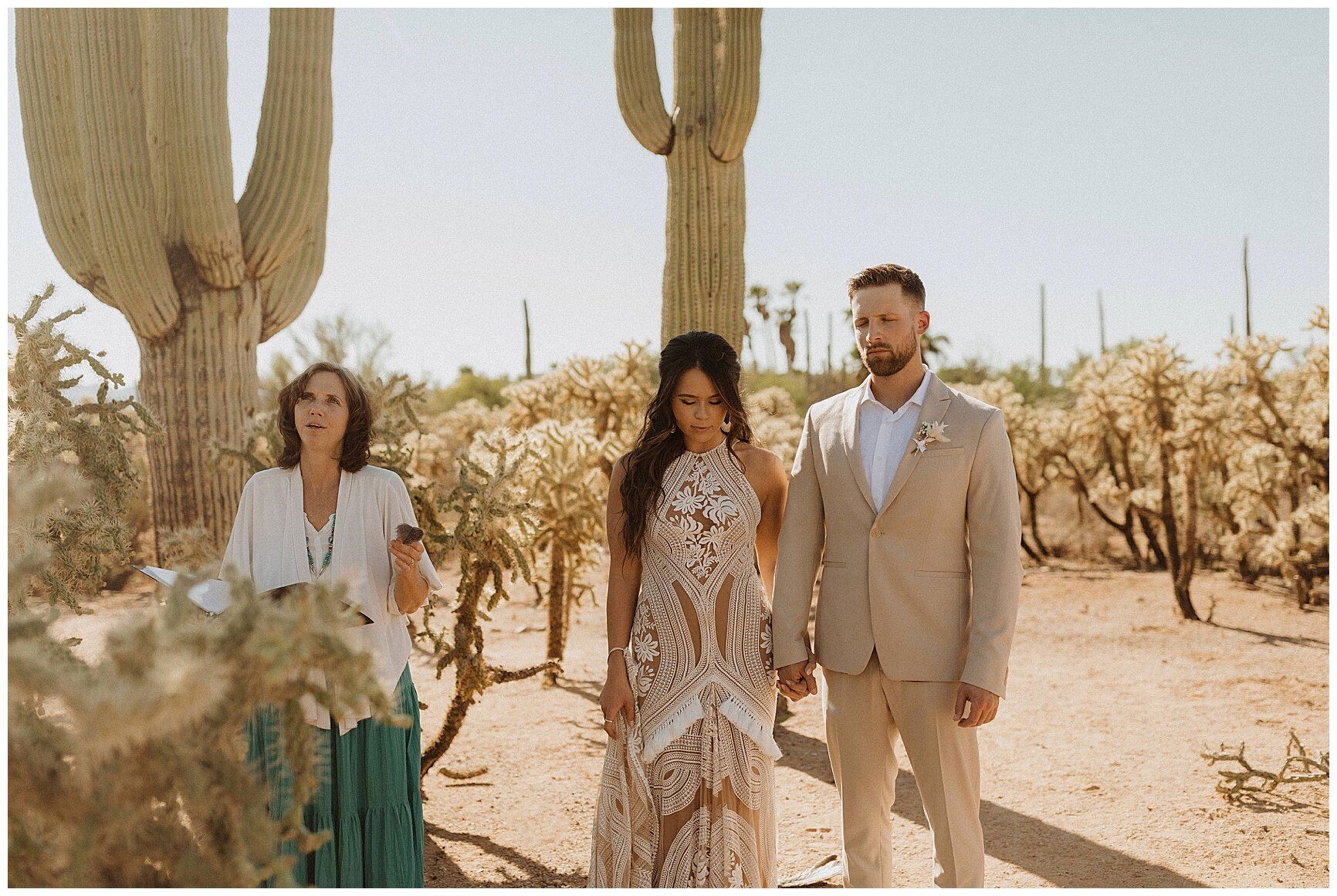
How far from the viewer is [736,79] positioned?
6105 millimetres

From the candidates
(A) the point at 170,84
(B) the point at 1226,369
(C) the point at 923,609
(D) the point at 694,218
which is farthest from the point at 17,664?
(B) the point at 1226,369

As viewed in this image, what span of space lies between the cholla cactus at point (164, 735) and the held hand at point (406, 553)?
→ 1.24m

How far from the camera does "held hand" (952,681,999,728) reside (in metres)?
2.52

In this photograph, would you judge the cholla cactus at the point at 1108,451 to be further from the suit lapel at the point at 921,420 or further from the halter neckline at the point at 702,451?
the halter neckline at the point at 702,451

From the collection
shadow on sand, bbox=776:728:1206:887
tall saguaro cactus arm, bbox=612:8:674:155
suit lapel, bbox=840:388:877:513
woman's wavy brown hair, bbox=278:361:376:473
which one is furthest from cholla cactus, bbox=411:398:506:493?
suit lapel, bbox=840:388:877:513

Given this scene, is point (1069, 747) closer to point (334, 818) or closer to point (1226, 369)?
point (334, 818)

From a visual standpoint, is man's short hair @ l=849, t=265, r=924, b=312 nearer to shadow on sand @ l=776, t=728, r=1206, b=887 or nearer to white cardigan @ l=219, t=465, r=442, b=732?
white cardigan @ l=219, t=465, r=442, b=732

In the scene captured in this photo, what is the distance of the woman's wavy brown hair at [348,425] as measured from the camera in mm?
2838

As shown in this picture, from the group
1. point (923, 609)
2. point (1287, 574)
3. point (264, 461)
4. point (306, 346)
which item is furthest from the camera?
point (306, 346)

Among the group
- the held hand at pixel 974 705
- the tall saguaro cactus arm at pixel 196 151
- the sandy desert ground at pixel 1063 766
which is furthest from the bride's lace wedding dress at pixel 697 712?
the tall saguaro cactus arm at pixel 196 151

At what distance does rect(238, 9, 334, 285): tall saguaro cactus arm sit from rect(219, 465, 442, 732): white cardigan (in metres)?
3.22

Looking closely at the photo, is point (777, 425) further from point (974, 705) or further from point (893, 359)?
point (974, 705)

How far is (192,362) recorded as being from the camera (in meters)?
5.24

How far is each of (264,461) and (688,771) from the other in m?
2.91
